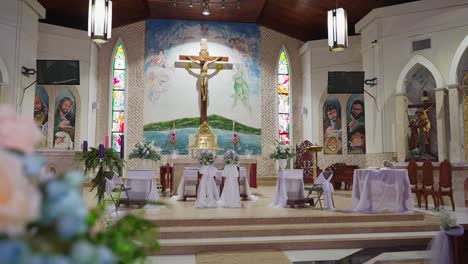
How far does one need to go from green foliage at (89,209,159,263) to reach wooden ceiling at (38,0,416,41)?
10.9 m

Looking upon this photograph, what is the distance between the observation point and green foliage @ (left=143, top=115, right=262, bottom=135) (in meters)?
12.7

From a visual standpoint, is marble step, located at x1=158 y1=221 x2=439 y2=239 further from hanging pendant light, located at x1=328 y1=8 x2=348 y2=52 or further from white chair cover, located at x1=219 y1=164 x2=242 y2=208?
hanging pendant light, located at x1=328 y1=8 x2=348 y2=52

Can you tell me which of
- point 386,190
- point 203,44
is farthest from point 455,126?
point 203,44

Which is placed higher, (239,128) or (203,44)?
(203,44)

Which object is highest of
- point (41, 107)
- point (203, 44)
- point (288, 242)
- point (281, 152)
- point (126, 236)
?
point (203, 44)

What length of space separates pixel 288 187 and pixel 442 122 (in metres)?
4.28

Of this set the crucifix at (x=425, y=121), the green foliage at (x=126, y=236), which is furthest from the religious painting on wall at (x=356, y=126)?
the green foliage at (x=126, y=236)

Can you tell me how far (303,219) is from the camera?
19.6ft

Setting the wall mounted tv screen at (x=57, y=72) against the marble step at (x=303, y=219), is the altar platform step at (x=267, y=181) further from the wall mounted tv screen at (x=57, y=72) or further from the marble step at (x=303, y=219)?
the marble step at (x=303, y=219)

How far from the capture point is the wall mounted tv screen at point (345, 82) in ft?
34.1

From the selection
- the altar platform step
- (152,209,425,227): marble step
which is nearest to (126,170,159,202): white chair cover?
(152,209,425,227): marble step

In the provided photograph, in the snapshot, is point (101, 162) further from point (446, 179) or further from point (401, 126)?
point (401, 126)

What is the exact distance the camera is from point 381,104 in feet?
34.4

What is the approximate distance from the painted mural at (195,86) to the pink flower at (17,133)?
12.1m
